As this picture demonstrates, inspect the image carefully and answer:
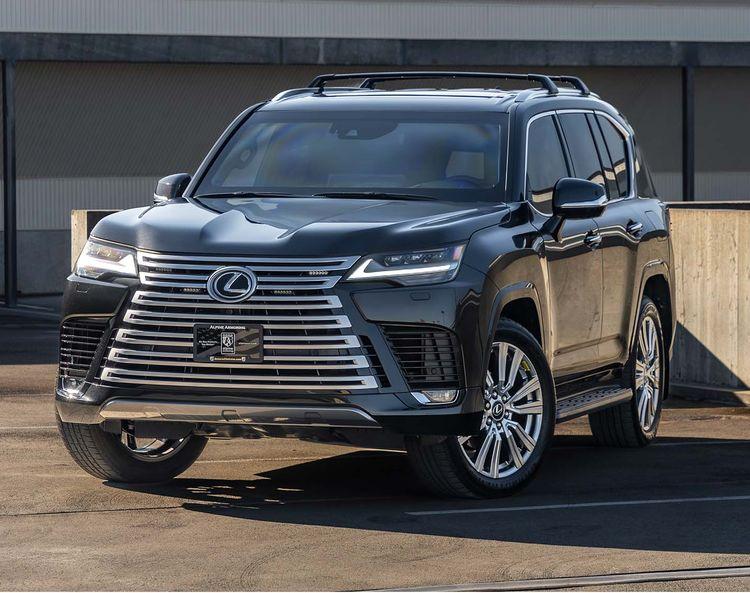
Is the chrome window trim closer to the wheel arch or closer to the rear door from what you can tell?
the rear door

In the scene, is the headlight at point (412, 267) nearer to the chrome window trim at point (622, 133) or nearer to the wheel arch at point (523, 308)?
the wheel arch at point (523, 308)

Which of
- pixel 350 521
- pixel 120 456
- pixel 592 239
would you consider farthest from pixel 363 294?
pixel 592 239

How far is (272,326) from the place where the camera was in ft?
27.0

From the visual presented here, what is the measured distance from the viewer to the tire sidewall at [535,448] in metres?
8.66

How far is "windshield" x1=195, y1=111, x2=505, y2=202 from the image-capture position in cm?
948

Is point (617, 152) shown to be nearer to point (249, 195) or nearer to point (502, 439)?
point (249, 195)

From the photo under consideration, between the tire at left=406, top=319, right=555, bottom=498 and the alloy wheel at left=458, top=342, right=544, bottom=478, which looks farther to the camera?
the alloy wheel at left=458, top=342, right=544, bottom=478

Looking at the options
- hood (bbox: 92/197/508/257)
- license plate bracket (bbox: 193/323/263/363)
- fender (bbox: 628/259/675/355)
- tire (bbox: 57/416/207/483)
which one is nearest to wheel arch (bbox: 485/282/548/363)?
hood (bbox: 92/197/508/257)

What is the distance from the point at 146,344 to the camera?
332 inches

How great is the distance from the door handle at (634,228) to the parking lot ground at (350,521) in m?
1.30

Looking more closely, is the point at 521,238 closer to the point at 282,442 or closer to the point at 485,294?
the point at 485,294

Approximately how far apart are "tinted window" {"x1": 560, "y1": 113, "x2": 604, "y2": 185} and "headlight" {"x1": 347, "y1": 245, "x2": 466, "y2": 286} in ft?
7.46

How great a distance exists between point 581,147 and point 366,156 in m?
1.61

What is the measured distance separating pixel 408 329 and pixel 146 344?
121 cm
